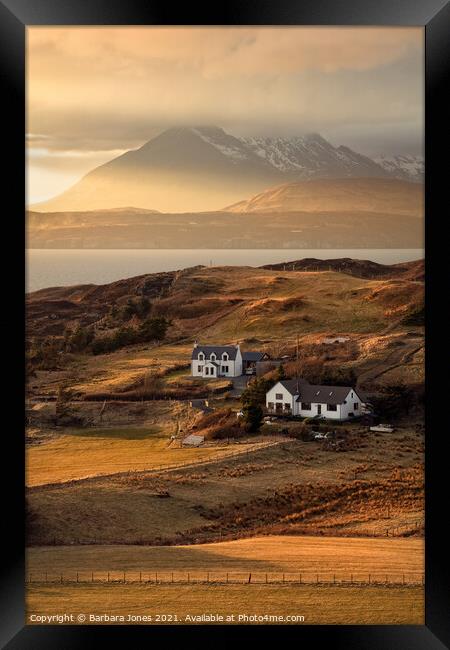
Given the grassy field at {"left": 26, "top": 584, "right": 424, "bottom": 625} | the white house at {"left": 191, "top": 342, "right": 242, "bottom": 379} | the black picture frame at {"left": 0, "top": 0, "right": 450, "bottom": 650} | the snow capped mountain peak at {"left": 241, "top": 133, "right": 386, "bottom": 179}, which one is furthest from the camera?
the white house at {"left": 191, "top": 342, "right": 242, "bottom": 379}

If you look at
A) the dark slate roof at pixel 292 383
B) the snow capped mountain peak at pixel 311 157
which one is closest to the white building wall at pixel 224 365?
the dark slate roof at pixel 292 383

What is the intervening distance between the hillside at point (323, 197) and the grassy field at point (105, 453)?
3.69 meters

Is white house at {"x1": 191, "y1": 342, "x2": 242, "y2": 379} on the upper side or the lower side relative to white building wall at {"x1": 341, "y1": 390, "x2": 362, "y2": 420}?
upper

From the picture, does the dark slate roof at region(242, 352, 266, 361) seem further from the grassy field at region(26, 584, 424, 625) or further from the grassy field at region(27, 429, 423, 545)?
the grassy field at region(26, 584, 424, 625)

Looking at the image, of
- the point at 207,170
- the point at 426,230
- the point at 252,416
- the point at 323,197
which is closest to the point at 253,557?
the point at 252,416

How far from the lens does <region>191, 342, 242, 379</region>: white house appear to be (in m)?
12.1

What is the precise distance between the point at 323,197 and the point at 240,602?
6.09m

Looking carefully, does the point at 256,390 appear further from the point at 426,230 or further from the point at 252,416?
the point at 426,230

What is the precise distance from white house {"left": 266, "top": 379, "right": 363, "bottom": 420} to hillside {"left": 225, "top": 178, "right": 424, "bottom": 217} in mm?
2678

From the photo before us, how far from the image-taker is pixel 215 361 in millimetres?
12211

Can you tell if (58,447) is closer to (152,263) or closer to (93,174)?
(152,263)

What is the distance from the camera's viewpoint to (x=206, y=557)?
10516 millimetres

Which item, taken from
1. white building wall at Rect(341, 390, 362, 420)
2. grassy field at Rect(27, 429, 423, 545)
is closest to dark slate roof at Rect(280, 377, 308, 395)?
white building wall at Rect(341, 390, 362, 420)

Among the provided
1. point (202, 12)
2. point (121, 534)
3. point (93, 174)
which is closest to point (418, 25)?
point (202, 12)
